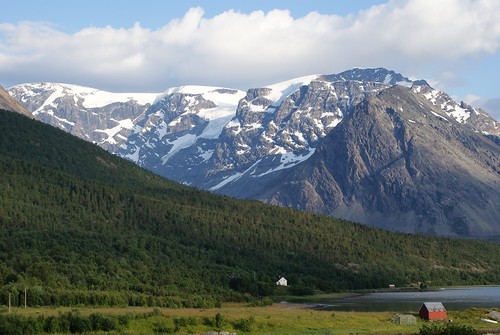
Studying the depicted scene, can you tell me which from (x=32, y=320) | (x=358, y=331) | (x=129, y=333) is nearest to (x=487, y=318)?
(x=358, y=331)

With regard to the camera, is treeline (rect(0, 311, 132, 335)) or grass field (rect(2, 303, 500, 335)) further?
grass field (rect(2, 303, 500, 335))

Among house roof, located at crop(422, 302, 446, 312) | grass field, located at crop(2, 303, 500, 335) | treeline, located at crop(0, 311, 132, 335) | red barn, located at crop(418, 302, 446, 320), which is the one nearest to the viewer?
treeline, located at crop(0, 311, 132, 335)

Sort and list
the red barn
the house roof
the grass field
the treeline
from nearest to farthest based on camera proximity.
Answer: the treeline < the grass field < the red barn < the house roof

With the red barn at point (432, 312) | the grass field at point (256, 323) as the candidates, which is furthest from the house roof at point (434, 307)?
the grass field at point (256, 323)

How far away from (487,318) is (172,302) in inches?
2530

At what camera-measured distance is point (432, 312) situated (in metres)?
173

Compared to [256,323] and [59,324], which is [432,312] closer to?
[256,323]

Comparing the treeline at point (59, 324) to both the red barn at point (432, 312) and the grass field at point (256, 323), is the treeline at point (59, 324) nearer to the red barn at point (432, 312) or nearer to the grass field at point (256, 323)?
the grass field at point (256, 323)

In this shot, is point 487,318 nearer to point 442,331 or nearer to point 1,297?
point 442,331

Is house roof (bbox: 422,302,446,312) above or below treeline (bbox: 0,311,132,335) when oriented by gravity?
below

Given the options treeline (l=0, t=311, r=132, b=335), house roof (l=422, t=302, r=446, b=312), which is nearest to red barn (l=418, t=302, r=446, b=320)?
house roof (l=422, t=302, r=446, b=312)

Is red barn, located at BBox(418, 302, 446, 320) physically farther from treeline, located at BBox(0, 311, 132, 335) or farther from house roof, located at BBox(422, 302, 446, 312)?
treeline, located at BBox(0, 311, 132, 335)

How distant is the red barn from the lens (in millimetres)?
172000

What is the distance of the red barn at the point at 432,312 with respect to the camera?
172000 mm
